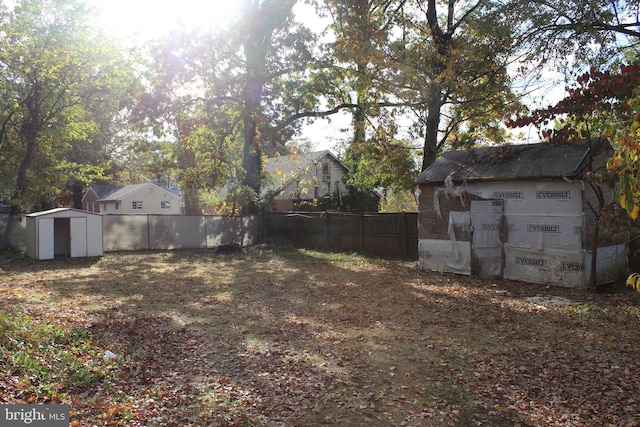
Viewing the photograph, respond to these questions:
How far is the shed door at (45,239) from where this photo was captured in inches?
591

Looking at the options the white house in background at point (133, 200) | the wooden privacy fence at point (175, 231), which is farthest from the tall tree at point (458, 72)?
the white house in background at point (133, 200)

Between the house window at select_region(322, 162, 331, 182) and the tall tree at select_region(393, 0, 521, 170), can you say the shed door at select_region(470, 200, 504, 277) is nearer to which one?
the tall tree at select_region(393, 0, 521, 170)

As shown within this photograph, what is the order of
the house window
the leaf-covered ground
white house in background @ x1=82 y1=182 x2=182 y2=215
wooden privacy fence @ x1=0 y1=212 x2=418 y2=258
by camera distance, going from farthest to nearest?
white house in background @ x1=82 y1=182 x2=182 y2=215, the house window, wooden privacy fence @ x1=0 y1=212 x2=418 y2=258, the leaf-covered ground

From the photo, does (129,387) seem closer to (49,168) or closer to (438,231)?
(438,231)

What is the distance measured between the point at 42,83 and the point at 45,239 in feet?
24.7

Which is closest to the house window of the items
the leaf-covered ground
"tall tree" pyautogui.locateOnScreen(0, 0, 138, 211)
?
"tall tree" pyautogui.locateOnScreen(0, 0, 138, 211)

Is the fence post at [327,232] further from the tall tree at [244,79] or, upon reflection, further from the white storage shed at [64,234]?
the white storage shed at [64,234]

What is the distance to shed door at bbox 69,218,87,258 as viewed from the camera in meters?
15.5

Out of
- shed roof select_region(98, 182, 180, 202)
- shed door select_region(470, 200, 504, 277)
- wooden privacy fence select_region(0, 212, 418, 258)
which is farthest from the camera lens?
shed roof select_region(98, 182, 180, 202)

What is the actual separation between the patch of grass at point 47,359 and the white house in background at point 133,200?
32.4 metres

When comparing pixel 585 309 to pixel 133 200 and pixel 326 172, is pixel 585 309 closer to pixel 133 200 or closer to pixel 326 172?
pixel 326 172

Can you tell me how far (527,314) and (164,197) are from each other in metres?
37.7

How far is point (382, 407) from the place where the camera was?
4.44 metres
